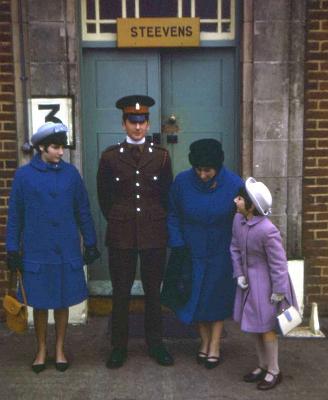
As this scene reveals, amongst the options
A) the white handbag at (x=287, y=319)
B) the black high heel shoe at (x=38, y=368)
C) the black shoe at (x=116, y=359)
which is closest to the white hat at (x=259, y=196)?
the white handbag at (x=287, y=319)

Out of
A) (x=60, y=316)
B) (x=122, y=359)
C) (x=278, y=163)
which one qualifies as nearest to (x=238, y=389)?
(x=122, y=359)

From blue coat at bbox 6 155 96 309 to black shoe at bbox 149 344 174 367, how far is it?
787 millimetres

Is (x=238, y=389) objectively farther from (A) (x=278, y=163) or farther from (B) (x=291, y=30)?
(B) (x=291, y=30)

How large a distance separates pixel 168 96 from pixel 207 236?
6.49 ft

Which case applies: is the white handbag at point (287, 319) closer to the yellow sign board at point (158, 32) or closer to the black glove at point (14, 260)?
the black glove at point (14, 260)

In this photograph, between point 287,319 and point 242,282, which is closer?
point 287,319

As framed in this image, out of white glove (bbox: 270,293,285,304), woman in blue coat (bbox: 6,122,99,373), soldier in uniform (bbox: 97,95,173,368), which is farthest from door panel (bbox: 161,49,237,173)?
white glove (bbox: 270,293,285,304)

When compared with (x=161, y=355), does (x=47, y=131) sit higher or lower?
higher

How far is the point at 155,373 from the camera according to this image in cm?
505

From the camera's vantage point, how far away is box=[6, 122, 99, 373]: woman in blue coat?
16.0 ft

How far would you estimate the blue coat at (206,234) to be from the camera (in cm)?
496

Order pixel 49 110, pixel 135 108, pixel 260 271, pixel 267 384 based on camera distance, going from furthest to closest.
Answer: pixel 49 110 < pixel 135 108 < pixel 267 384 < pixel 260 271

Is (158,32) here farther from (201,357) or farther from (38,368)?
(38,368)

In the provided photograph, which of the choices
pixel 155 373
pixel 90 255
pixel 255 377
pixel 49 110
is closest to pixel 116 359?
pixel 155 373
